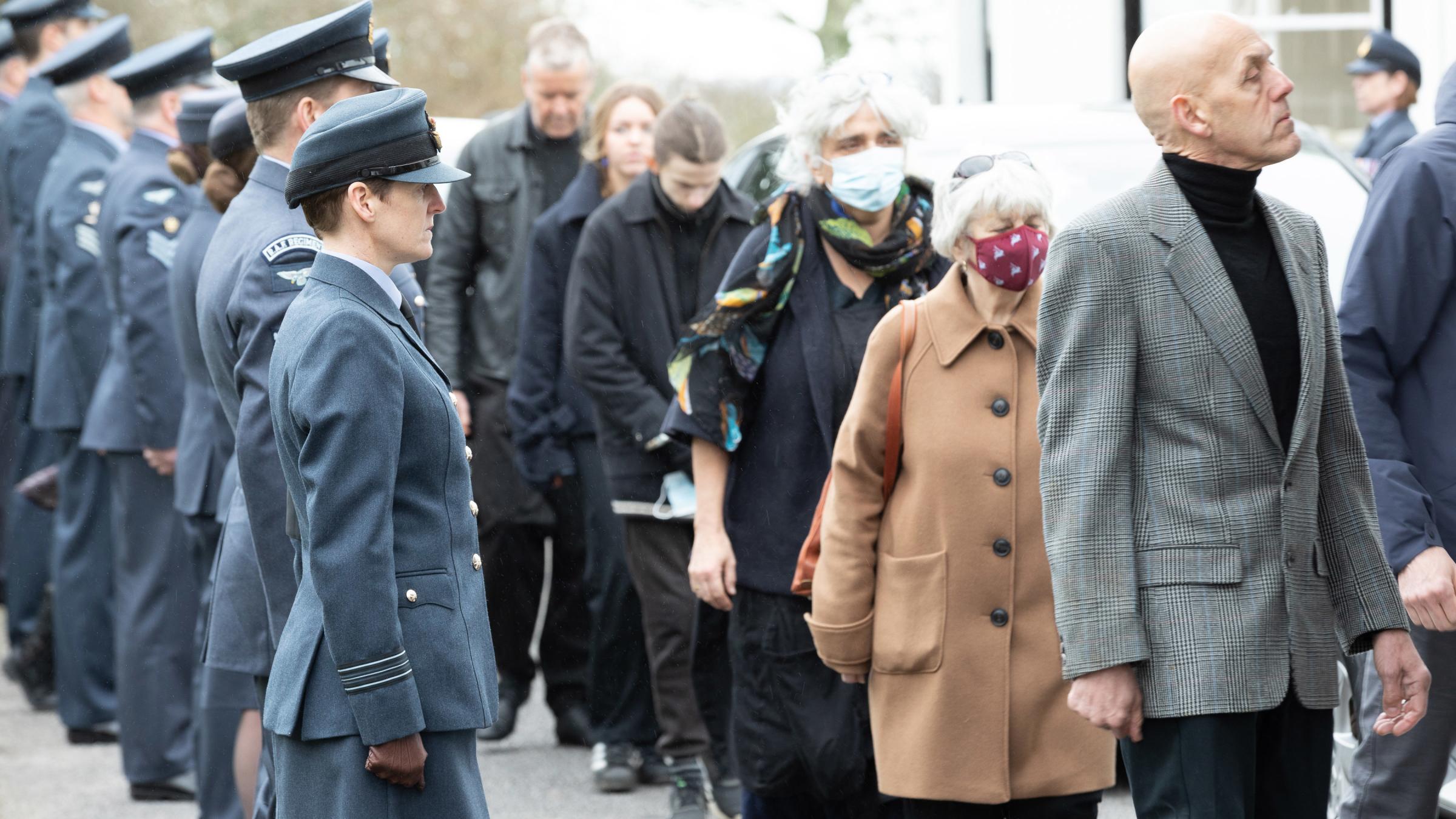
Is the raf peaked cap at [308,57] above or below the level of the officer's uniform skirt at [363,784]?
above

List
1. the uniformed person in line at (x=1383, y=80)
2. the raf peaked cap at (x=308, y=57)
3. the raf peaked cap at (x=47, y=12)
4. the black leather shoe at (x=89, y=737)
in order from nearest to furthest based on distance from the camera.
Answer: the raf peaked cap at (x=308, y=57), the black leather shoe at (x=89, y=737), the raf peaked cap at (x=47, y=12), the uniformed person in line at (x=1383, y=80)

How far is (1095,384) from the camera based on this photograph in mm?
3154

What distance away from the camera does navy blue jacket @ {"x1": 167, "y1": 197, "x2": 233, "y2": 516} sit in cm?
502

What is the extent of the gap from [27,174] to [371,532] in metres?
5.88

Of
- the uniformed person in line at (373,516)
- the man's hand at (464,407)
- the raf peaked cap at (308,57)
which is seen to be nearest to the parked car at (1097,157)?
the man's hand at (464,407)

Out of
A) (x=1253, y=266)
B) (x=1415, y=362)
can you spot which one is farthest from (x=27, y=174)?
(x=1253, y=266)

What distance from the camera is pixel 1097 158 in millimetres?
6230

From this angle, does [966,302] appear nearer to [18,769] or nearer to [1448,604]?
[1448,604]

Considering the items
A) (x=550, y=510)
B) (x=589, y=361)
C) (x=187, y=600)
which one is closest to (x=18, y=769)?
(x=187, y=600)

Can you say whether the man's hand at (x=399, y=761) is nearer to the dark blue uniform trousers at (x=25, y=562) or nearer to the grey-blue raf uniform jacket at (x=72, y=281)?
the grey-blue raf uniform jacket at (x=72, y=281)

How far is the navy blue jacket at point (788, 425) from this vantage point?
14.2 feet

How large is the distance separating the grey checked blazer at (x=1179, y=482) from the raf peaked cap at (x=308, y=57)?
1703 mm

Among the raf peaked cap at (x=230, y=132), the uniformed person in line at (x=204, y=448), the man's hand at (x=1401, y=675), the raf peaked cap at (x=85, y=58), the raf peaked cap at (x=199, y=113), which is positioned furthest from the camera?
the raf peaked cap at (x=85, y=58)

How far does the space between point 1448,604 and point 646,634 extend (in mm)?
2921
